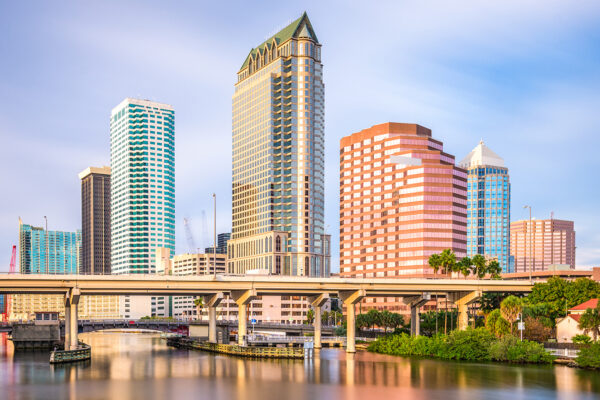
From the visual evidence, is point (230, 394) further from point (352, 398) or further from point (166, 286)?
point (166, 286)

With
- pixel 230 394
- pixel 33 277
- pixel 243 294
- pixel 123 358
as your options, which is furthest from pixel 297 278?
pixel 230 394

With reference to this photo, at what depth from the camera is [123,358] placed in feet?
438

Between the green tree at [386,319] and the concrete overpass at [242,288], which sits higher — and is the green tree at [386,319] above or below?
below

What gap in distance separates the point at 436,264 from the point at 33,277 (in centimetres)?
9022

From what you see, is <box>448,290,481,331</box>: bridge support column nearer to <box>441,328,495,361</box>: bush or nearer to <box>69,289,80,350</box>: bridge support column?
<box>441,328,495,361</box>: bush

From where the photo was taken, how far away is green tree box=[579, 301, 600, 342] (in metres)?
111

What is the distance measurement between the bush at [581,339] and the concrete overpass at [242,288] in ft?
110

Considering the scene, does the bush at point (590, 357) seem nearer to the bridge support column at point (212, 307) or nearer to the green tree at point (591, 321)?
the green tree at point (591, 321)

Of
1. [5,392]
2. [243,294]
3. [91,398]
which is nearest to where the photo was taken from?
[91,398]

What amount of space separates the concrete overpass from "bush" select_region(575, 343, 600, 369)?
1705 inches

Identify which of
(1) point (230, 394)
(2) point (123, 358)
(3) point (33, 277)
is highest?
(3) point (33, 277)

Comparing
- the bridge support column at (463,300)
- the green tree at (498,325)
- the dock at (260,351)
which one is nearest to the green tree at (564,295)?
the bridge support column at (463,300)

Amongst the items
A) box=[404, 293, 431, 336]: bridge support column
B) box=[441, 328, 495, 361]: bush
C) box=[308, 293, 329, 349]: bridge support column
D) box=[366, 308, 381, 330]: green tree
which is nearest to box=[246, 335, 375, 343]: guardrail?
box=[308, 293, 329, 349]: bridge support column

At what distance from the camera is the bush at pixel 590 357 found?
98062 millimetres
